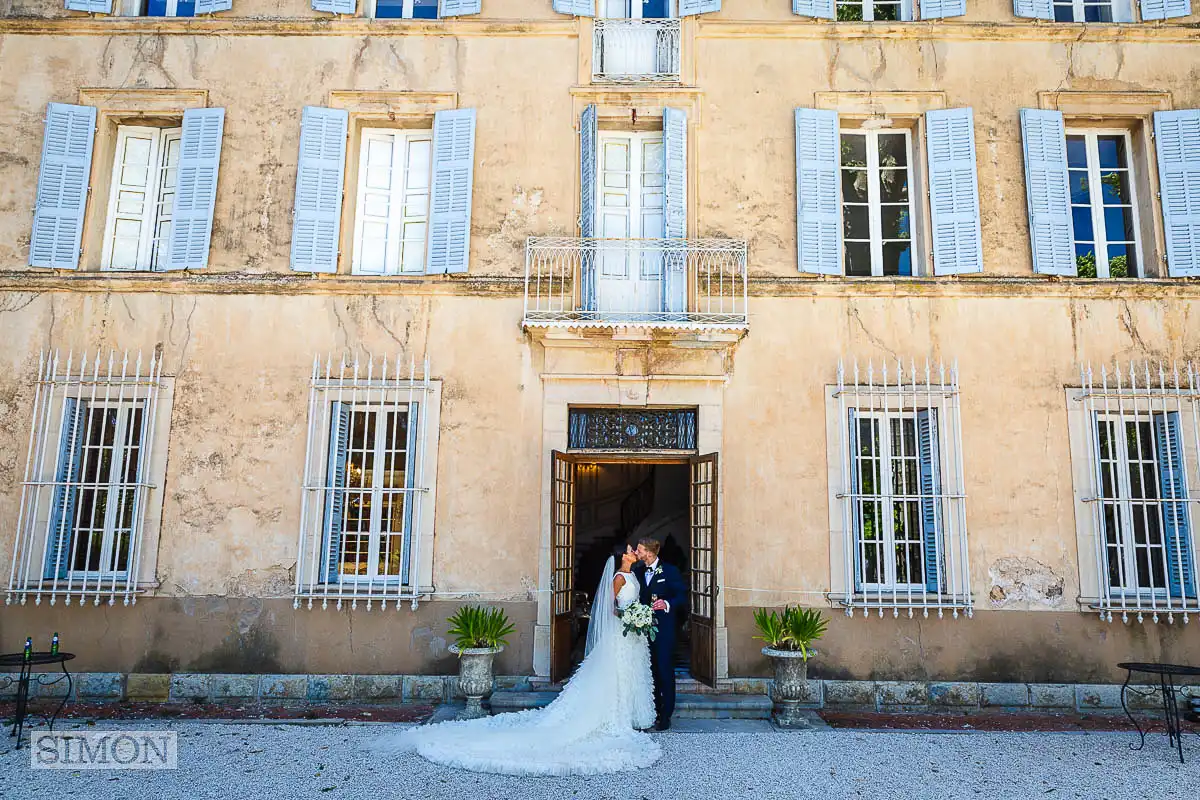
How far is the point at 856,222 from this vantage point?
378 inches

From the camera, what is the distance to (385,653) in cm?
854

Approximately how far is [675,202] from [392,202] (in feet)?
10.6

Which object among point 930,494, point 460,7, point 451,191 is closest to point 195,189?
point 451,191

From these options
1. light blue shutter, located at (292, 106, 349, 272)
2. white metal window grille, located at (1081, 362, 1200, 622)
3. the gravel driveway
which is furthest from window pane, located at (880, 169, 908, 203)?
light blue shutter, located at (292, 106, 349, 272)

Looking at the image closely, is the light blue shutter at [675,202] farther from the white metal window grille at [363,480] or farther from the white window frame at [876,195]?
the white metal window grille at [363,480]

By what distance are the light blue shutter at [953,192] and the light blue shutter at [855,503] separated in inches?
79.0

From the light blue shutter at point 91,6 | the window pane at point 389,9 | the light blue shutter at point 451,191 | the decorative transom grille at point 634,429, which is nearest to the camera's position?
the decorative transom grille at point 634,429

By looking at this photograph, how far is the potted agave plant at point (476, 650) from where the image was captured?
7734 millimetres

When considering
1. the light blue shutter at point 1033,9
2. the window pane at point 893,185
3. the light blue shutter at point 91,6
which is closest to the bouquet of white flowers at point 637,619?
the window pane at point 893,185

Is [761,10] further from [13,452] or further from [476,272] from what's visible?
[13,452]

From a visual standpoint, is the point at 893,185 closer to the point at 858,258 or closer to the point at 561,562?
the point at 858,258

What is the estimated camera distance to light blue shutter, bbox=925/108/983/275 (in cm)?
909

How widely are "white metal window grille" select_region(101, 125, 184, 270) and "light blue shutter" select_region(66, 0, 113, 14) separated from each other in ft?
4.34

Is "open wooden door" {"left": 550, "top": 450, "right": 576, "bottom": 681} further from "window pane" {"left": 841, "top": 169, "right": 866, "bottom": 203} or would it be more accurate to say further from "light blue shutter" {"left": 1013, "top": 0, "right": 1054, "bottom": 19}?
"light blue shutter" {"left": 1013, "top": 0, "right": 1054, "bottom": 19}
